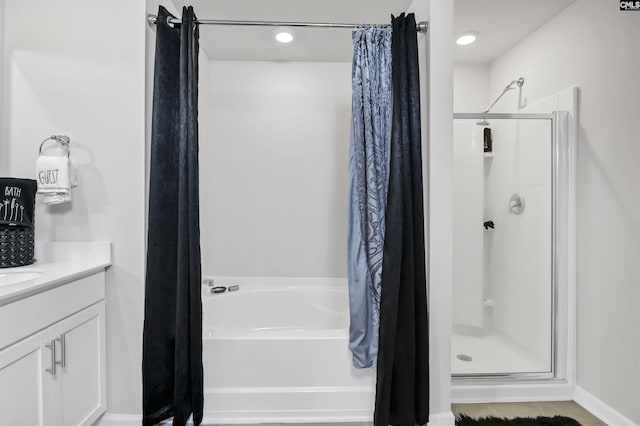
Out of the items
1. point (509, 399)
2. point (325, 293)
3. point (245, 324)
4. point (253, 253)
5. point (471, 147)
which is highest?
point (471, 147)

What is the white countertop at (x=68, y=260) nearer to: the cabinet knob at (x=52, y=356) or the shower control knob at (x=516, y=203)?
the cabinet knob at (x=52, y=356)

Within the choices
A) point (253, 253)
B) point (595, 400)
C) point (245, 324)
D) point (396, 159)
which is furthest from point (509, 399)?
point (253, 253)

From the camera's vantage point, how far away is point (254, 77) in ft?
9.18

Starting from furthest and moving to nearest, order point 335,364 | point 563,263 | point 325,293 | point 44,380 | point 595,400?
point 325,293
point 563,263
point 595,400
point 335,364
point 44,380

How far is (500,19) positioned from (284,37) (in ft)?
4.95

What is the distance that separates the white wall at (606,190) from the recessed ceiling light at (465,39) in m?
0.52

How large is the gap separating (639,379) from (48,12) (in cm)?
350

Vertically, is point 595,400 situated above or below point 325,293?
below

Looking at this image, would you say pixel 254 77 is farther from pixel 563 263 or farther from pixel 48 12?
pixel 563 263

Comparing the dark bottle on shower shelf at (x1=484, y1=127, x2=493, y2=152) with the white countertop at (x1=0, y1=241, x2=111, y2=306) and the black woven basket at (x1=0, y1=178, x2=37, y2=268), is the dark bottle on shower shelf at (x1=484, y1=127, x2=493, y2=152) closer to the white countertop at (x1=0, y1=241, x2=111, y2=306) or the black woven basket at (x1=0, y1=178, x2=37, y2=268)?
the white countertop at (x1=0, y1=241, x2=111, y2=306)

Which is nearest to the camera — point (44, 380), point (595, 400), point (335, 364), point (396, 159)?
point (44, 380)

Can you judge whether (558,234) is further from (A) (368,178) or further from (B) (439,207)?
(A) (368,178)

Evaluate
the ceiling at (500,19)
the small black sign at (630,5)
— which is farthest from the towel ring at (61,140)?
the small black sign at (630,5)

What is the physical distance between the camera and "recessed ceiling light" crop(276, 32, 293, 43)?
2346 millimetres
